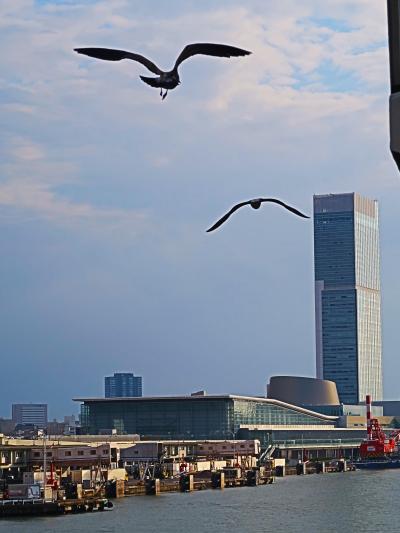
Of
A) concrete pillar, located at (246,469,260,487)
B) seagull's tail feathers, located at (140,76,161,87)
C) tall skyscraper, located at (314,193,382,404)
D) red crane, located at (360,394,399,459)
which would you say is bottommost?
concrete pillar, located at (246,469,260,487)

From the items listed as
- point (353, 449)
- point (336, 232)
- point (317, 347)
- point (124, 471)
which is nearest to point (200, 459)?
point (124, 471)

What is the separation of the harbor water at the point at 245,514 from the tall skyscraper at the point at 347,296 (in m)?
116

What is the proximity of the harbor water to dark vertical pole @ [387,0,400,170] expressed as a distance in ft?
111

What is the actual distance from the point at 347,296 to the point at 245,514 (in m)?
141

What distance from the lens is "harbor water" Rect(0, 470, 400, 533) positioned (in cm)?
3756

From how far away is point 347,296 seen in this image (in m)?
182

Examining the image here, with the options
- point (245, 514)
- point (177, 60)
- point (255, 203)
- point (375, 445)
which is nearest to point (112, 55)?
point (177, 60)

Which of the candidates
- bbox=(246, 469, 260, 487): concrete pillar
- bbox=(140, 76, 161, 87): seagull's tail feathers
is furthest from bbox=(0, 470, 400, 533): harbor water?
bbox=(140, 76, 161, 87): seagull's tail feathers

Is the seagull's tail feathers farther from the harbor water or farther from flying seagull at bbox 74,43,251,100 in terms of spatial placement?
the harbor water

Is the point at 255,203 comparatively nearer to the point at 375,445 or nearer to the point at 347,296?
the point at 375,445

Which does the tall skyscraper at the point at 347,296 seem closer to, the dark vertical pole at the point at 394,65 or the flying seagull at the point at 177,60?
the flying seagull at the point at 177,60

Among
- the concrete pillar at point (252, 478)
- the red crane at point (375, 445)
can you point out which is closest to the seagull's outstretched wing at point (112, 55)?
the concrete pillar at point (252, 478)

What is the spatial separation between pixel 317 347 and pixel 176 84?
17665cm

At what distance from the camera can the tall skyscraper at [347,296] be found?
577 feet
